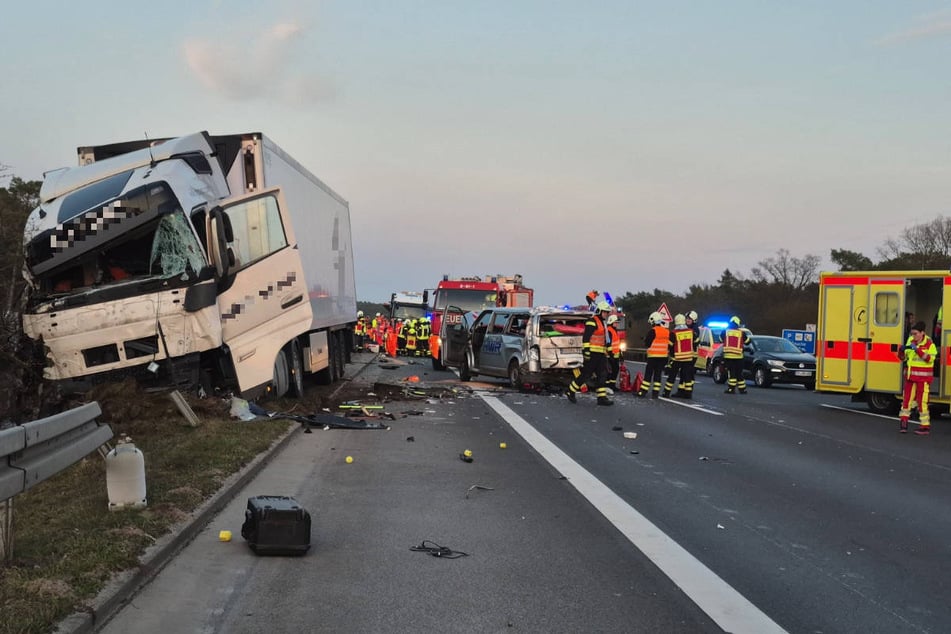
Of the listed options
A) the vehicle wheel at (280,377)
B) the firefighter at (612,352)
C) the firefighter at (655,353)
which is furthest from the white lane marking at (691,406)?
the vehicle wheel at (280,377)

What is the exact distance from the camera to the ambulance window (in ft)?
53.0

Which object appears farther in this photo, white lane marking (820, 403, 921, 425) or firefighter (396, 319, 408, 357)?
firefighter (396, 319, 408, 357)

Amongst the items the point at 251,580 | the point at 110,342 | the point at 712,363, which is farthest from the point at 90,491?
the point at 712,363

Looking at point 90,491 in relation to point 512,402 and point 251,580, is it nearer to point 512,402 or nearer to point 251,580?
point 251,580

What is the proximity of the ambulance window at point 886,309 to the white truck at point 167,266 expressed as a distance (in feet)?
33.7

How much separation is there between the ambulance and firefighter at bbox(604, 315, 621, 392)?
3960 mm

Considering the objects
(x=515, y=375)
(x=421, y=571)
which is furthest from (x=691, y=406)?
(x=421, y=571)

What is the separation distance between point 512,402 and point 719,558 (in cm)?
1137

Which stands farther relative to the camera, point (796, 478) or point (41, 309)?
point (41, 309)

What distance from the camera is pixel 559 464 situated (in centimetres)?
953

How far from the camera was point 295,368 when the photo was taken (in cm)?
1508

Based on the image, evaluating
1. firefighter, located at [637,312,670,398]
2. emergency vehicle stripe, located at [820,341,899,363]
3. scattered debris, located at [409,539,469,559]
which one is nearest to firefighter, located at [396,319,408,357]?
firefighter, located at [637,312,670,398]

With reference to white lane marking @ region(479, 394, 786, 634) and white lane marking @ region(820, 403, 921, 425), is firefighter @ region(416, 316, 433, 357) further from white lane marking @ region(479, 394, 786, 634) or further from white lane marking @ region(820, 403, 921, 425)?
white lane marking @ region(479, 394, 786, 634)

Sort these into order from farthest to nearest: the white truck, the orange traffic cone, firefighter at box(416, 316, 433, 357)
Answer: firefighter at box(416, 316, 433, 357) < the orange traffic cone < the white truck
